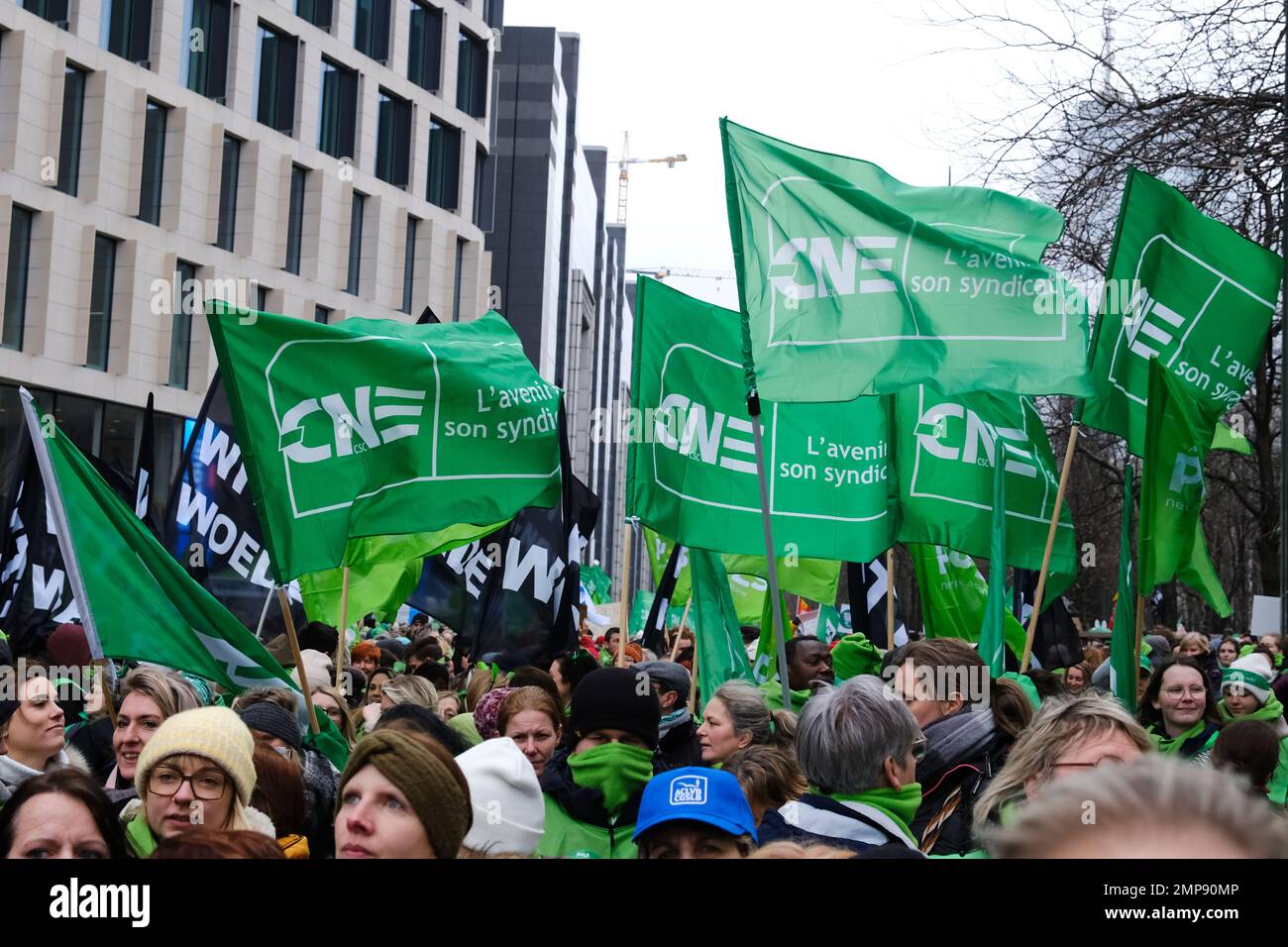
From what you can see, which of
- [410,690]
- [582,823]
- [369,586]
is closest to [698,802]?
[582,823]

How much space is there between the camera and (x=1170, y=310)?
28.3 ft

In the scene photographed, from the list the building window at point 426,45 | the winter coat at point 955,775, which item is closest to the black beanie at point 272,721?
the winter coat at point 955,775

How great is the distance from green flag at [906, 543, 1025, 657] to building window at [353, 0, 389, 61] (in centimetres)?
3253

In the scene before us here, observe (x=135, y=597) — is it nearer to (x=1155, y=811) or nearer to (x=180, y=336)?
(x=1155, y=811)

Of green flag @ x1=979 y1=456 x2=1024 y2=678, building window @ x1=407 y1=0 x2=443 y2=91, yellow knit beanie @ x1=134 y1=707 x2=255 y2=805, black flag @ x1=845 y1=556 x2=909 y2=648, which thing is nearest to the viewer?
yellow knit beanie @ x1=134 y1=707 x2=255 y2=805

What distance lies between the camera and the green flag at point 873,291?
7480mm

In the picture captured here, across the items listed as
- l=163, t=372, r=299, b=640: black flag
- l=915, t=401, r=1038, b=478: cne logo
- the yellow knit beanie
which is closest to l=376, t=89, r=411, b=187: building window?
l=163, t=372, r=299, b=640: black flag

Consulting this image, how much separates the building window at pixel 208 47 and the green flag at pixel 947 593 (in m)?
27.5

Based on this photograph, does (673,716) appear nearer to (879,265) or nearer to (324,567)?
(324,567)

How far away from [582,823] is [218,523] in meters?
5.56

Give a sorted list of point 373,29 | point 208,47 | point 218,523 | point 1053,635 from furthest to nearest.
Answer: point 373,29, point 208,47, point 1053,635, point 218,523

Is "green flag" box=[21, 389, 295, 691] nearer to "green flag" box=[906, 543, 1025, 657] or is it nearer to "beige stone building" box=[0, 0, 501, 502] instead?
"green flag" box=[906, 543, 1025, 657]

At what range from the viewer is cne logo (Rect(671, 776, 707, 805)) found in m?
3.59
